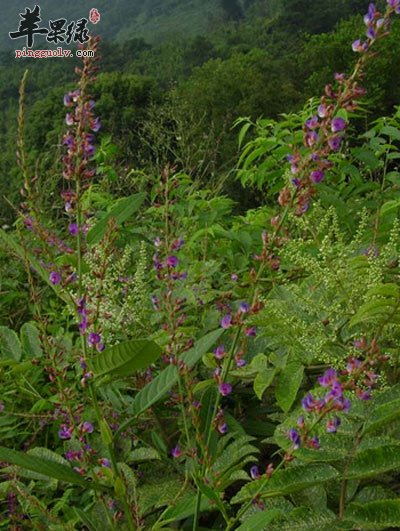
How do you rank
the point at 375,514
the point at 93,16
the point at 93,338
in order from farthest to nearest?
the point at 93,16 → the point at 93,338 → the point at 375,514

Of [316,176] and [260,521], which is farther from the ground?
[316,176]

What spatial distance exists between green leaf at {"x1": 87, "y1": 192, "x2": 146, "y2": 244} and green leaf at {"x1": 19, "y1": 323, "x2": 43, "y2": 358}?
0.47 metres

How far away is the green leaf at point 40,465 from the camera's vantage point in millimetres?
1092

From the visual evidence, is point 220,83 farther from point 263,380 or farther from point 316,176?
point 316,176

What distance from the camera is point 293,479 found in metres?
1.24

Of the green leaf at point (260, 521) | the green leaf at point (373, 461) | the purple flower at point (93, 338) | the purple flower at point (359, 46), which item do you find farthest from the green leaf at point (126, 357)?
the purple flower at point (359, 46)

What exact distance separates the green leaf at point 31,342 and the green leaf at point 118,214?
473 millimetres

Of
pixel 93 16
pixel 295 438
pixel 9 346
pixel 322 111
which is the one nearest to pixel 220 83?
pixel 93 16

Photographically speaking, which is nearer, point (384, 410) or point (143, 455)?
point (384, 410)

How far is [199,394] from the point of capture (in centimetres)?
170

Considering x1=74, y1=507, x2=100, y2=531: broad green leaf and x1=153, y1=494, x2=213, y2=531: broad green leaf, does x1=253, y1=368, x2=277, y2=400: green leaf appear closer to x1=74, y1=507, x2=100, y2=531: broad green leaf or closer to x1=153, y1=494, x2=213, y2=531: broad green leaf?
x1=153, y1=494, x2=213, y2=531: broad green leaf

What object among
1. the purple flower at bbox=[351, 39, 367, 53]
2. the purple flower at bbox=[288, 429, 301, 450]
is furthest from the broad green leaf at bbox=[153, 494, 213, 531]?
the purple flower at bbox=[351, 39, 367, 53]

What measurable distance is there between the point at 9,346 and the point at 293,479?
966 mm

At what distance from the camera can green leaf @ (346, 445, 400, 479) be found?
1213 millimetres
